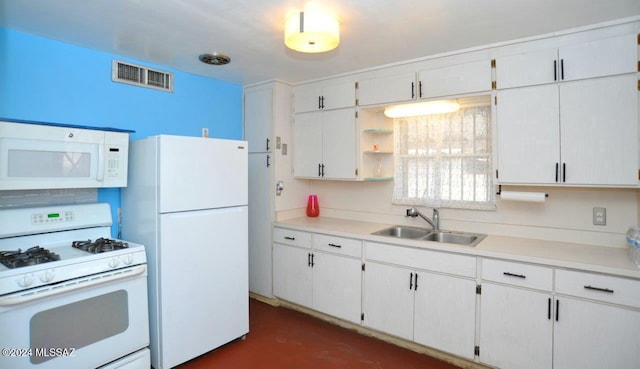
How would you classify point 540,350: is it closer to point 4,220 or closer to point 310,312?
point 310,312

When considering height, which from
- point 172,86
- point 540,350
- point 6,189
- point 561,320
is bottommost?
point 540,350

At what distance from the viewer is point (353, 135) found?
3.18 m

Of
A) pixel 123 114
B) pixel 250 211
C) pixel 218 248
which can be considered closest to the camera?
pixel 218 248

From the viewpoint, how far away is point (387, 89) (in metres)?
2.94

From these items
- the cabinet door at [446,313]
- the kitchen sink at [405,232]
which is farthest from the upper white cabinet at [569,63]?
the cabinet door at [446,313]

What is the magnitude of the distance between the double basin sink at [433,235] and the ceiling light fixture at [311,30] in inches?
63.2

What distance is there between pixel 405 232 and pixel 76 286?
2495 mm

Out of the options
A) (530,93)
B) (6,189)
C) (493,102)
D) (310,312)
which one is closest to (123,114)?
(6,189)

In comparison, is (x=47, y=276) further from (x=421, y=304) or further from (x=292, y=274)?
(x=421, y=304)

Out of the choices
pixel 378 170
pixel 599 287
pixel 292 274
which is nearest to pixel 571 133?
pixel 599 287

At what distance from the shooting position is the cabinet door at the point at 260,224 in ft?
11.5

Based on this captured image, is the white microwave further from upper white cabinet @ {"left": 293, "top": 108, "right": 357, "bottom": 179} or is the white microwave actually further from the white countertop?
the white countertop

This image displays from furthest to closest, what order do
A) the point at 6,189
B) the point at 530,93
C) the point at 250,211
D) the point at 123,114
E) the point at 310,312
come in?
the point at 250,211 < the point at 310,312 < the point at 123,114 < the point at 530,93 < the point at 6,189

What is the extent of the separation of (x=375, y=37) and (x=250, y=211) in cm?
215
